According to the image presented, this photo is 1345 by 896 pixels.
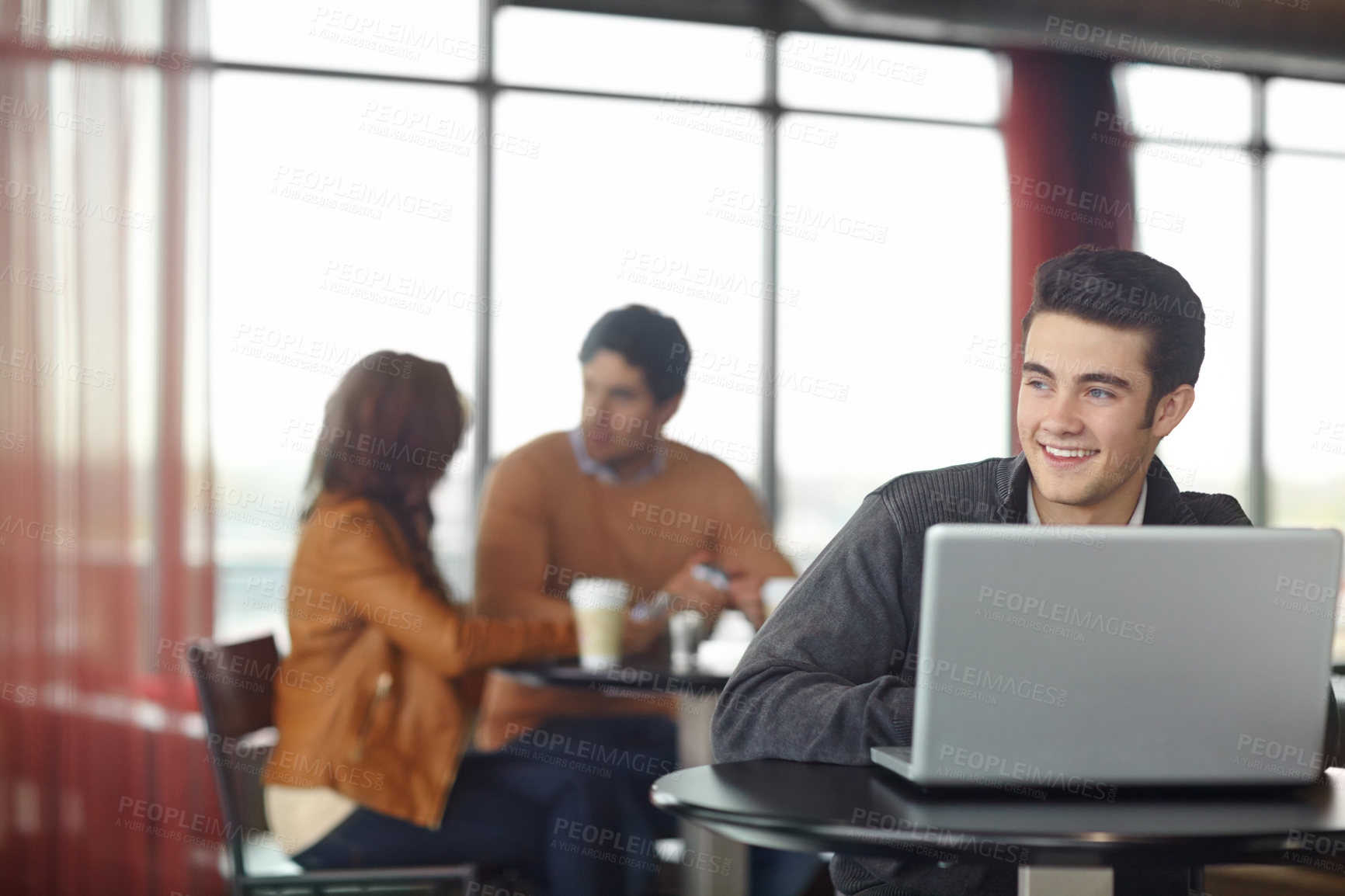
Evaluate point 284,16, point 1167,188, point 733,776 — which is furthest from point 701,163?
point 733,776

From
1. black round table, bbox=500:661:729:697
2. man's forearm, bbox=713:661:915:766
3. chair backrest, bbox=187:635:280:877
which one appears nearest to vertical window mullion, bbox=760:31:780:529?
black round table, bbox=500:661:729:697

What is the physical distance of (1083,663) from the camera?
1.05 m

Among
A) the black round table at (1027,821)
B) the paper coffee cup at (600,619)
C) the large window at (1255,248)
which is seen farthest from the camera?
the large window at (1255,248)

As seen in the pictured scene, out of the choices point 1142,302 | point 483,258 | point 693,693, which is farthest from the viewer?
point 483,258

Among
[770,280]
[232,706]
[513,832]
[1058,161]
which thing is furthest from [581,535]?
[1058,161]

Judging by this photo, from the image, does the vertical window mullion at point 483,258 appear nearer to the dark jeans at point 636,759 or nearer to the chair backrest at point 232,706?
the dark jeans at point 636,759

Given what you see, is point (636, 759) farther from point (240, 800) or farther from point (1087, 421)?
point (1087, 421)

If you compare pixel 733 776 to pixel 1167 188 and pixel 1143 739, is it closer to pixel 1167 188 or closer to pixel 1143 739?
pixel 1143 739

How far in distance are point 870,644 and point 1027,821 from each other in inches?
16.3

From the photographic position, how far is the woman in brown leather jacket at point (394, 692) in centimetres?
226

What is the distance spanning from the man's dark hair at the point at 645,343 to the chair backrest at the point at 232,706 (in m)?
1.08

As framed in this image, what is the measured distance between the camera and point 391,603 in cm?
235

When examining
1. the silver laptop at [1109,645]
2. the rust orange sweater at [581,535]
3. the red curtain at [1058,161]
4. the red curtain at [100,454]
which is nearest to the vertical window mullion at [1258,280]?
the red curtain at [1058,161]

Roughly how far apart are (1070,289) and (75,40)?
3262 millimetres
